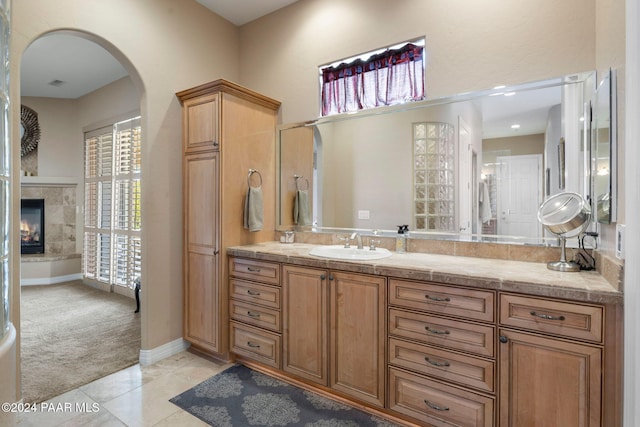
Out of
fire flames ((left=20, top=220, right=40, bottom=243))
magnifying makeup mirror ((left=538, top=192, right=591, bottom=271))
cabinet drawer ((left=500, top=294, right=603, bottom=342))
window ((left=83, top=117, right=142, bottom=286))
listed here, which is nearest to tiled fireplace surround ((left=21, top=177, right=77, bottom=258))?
fire flames ((left=20, top=220, right=40, bottom=243))

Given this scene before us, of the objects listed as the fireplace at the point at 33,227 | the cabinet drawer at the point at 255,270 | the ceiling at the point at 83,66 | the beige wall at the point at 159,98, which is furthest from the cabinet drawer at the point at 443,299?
the fireplace at the point at 33,227

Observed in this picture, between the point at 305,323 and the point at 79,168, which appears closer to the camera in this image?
the point at 305,323

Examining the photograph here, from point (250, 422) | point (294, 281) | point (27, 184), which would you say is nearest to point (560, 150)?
point (294, 281)

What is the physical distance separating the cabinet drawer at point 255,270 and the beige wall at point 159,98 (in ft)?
1.99

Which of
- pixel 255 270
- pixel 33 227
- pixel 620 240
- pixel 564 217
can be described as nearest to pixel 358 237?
pixel 255 270

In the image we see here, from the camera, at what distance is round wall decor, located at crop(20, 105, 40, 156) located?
517 centimetres

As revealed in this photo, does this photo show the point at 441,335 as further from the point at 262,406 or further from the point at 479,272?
the point at 262,406

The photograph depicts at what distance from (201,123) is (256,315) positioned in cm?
157

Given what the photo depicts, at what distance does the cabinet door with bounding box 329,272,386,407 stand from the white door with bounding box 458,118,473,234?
29.9 inches

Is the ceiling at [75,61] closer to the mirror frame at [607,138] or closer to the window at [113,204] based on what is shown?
the window at [113,204]

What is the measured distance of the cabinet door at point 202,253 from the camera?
256 centimetres

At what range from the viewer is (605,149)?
1.56 m

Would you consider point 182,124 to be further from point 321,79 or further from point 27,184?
point 27,184

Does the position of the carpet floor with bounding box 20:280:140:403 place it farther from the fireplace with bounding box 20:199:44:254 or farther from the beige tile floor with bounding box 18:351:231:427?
the fireplace with bounding box 20:199:44:254
